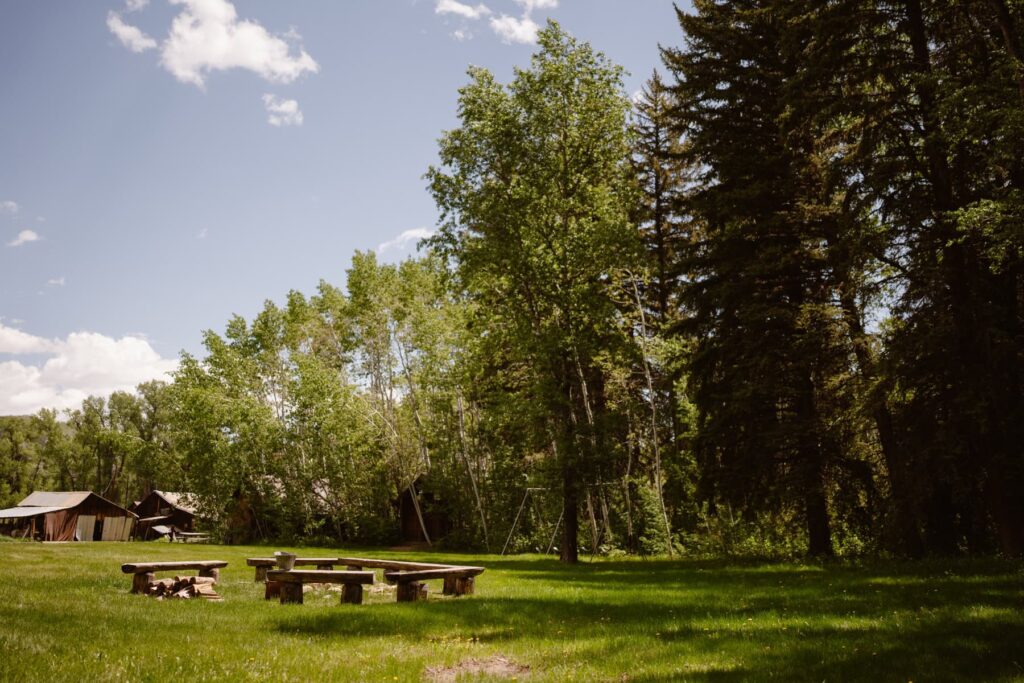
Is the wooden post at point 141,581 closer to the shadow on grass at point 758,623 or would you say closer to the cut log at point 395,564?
the cut log at point 395,564

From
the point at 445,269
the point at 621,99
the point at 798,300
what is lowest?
the point at 798,300

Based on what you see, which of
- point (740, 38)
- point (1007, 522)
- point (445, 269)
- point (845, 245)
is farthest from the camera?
point (445, 269)

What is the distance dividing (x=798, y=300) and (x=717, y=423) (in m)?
4.17

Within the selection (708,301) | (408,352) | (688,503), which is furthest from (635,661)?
(408,352)

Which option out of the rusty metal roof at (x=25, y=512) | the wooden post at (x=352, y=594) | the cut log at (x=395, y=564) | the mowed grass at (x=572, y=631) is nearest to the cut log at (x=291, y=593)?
the mowed grass at (x=572, y=631)

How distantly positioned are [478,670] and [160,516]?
70.9 meters

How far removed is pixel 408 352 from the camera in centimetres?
3769

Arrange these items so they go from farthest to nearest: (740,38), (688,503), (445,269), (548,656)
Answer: (688,503), (445,269), (740,38), (548,656)

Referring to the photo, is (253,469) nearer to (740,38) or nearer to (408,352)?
(408,352)

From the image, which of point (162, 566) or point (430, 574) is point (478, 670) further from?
point (162, 566)

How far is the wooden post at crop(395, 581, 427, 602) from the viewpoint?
1092cm

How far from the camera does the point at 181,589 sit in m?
11.5

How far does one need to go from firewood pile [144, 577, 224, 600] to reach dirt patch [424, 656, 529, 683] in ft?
22.7

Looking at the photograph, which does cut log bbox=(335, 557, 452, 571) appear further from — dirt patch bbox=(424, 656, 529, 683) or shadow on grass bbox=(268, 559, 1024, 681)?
dirt patch bbox=(424, 656, 529, 683)
